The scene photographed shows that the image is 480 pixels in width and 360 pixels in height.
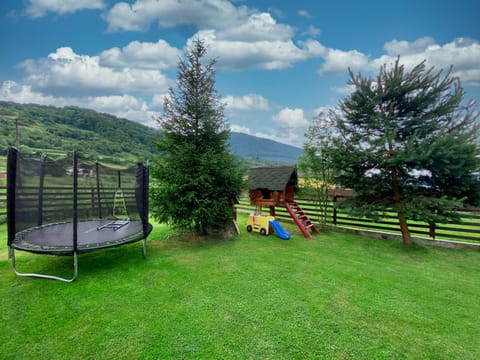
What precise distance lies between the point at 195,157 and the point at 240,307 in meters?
3.93

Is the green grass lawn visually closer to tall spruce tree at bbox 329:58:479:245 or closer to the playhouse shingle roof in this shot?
tall spruce tree at bbox 329:58:479:245

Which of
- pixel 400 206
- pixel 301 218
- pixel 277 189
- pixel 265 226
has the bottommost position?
pixel 265 226

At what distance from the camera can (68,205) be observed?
4707 millimetres

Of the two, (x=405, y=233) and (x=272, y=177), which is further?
(x=272, y=177)

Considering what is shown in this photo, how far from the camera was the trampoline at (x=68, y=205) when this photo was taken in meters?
3.78

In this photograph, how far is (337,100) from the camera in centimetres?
680

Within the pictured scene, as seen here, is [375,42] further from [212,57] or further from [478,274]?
[478,274]

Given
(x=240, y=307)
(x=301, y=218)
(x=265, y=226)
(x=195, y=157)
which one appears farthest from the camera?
(x=301, y=218)

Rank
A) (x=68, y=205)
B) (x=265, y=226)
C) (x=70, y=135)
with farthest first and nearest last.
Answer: (x=70, y=135) → (x=265, y=226) → (x=68, y=205)

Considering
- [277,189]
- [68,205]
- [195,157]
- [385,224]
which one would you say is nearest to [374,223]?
[385,224]

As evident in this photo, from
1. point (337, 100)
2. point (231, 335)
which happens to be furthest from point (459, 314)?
point (337, 100)

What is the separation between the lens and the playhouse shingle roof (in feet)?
25.8

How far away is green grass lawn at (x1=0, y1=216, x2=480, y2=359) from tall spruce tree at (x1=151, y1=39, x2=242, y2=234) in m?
1.14

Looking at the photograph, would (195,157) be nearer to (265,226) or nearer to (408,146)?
(265,226)
